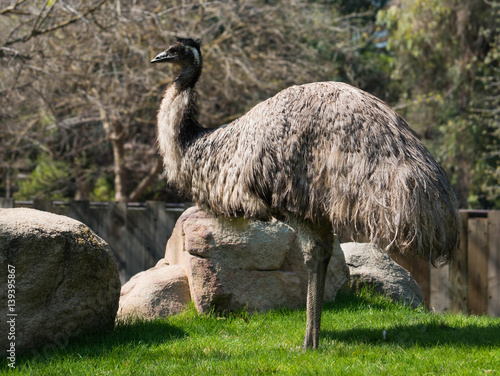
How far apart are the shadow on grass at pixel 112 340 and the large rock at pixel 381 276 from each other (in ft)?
8.41

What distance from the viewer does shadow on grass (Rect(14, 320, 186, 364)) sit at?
4891mm

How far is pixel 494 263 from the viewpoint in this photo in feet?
26.4

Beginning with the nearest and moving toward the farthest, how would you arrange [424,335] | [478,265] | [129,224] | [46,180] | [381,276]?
[424,335], [381,276], [478,265], [129,224], [46,180]

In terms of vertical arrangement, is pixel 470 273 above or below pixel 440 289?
above

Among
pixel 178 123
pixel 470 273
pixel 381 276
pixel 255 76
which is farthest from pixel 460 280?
pixel 255 76

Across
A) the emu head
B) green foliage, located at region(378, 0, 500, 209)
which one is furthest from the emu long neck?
green foliage, located at region(378, 0, 500, 209)

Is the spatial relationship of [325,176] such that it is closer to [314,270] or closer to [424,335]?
[314,270]

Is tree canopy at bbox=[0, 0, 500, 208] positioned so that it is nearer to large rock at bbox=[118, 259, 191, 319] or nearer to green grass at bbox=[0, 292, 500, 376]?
large rock at bbox=[118, 259, 191, 319]

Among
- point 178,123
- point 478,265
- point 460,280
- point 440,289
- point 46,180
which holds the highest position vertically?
point 178,123

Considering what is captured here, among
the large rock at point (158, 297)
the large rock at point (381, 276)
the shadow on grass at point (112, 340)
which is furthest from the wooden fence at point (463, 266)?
the shadow on grass at point (112, 340)

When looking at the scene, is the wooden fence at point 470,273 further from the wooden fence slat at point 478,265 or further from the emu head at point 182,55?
the emu head at point 182,55

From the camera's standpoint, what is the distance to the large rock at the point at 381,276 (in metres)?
7.23

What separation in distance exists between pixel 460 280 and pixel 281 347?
408 centimetres

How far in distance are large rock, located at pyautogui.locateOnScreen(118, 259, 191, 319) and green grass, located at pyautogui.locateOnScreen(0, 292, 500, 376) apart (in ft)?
0.88
